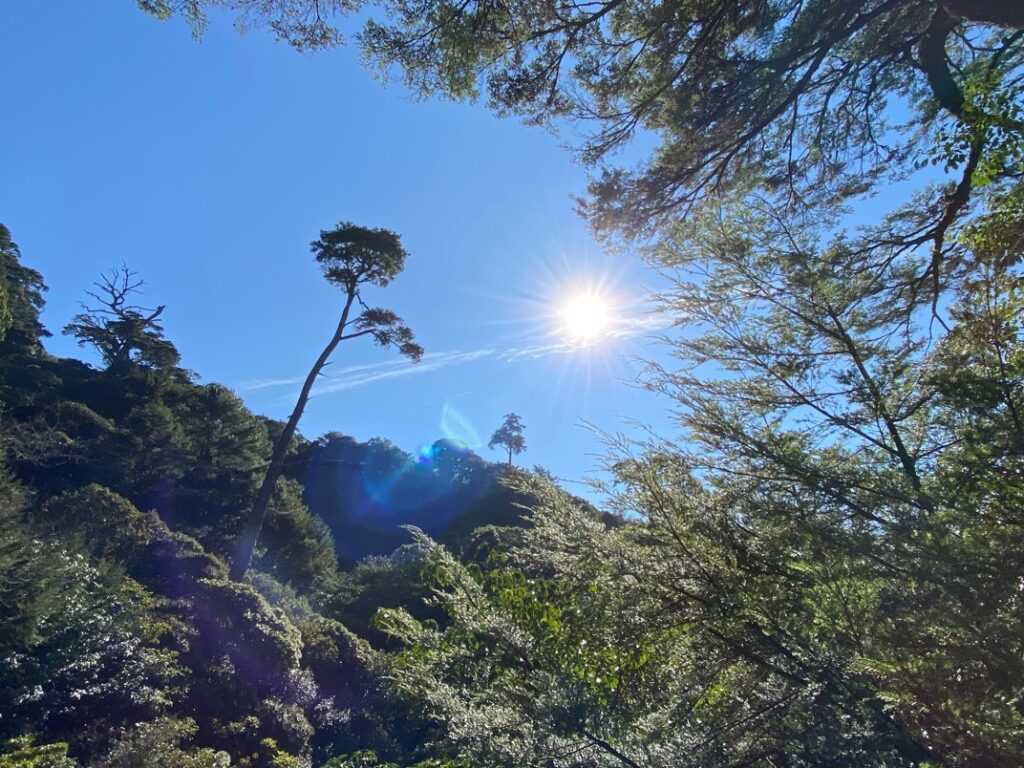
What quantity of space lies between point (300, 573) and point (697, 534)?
21.2 metres

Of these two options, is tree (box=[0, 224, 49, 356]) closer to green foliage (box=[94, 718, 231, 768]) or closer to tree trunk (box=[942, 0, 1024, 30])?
green foliage (box=[94, 718, 231, 768])

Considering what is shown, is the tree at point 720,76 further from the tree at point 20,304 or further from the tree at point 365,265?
the tree at point 20,304

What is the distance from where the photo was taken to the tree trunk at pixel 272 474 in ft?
35.0

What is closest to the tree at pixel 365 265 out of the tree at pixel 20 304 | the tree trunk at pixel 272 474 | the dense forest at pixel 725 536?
the tree trunk at pixel 272 474

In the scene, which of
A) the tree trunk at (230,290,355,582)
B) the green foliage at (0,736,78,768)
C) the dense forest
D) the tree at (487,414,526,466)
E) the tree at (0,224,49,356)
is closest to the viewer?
the dense forest

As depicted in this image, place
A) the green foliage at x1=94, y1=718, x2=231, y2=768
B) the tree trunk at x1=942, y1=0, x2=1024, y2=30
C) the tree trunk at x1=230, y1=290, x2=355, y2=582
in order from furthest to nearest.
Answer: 1. the tree trunk at x1=230, y1=290, x2=355, y2=582
2. the green foliage at x1=94, y1=718, x2=231, y2=768
3. the tree trunk at x1=942, y1=0, x2=1024, y2=30

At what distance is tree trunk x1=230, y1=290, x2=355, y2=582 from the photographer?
1067 centimetres

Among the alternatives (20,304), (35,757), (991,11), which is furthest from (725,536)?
(20,304)

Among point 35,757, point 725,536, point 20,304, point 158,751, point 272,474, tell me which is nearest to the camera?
point 725,536

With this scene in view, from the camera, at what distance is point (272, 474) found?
38.4ft

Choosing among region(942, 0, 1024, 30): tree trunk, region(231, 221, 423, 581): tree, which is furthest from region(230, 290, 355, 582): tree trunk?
region(942, 0, 1024, 30): tree trunk

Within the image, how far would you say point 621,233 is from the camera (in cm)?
502

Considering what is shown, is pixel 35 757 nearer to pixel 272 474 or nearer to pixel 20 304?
pixel 272 474

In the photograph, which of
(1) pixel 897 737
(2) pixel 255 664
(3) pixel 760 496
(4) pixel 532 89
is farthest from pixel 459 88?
(2) pixel 255 664
